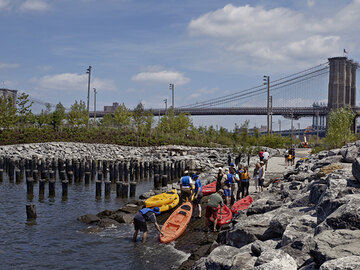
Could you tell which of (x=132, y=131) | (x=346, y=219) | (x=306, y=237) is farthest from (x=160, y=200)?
(x=132, y=131)

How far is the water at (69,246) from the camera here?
12.6 metres

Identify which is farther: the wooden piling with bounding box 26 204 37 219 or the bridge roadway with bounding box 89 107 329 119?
the bridge roadway with bounding box 89 107 329 119

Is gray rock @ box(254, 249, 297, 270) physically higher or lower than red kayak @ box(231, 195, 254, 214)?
higher

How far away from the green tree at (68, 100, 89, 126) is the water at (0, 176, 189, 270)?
4299cm

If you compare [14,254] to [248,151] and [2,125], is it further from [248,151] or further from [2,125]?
[2,125]

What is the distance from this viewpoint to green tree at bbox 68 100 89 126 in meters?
62.8

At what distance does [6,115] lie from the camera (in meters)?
51.8

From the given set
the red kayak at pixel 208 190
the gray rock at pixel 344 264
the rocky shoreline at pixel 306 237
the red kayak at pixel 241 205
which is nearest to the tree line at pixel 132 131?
the red kayak at pixel 208 190

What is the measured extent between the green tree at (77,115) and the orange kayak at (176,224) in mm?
48505

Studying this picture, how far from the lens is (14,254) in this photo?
13.5 metres

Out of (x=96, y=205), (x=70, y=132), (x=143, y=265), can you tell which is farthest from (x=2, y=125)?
(x=143, y=265)

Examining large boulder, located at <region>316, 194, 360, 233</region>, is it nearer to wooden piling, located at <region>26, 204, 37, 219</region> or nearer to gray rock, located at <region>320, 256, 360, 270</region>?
gray rock, located at <region>320, 256, 360, 270</region>

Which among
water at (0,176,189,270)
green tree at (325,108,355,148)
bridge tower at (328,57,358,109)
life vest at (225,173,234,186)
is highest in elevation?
bridge tower at (328,57,358,109)

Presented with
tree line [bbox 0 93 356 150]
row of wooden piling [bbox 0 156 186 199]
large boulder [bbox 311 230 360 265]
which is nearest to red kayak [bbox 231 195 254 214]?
large boulder [bbox 311 230 360 265]
